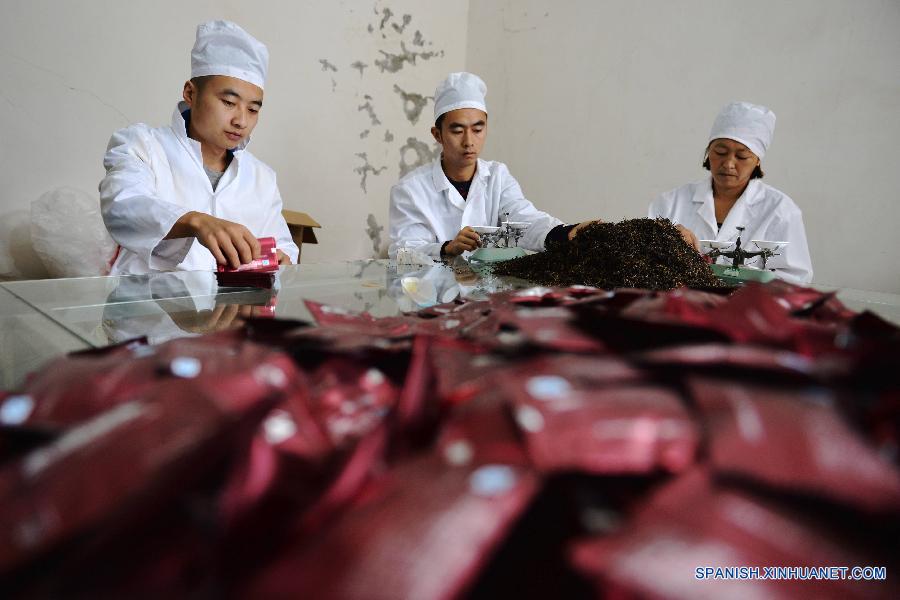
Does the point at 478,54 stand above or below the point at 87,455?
above

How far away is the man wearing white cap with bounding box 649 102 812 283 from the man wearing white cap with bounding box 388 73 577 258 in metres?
0.82

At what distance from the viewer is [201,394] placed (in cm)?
20

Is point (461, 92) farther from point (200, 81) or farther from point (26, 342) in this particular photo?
point (26, 342)

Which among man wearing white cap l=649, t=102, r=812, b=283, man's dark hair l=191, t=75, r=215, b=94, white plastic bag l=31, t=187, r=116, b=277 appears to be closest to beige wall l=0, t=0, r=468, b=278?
white plastic bag l=31, t=187, r=116, b=277

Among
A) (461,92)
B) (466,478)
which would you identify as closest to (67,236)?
(461,92)

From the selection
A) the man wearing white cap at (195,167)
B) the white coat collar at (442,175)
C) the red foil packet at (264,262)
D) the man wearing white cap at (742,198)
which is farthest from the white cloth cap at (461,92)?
the red foil packet at (264,262)

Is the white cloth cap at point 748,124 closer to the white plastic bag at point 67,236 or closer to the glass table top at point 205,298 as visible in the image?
the glass table top at point 205,298

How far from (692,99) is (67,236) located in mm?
3059

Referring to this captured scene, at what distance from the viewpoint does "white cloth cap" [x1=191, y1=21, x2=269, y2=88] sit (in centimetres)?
169

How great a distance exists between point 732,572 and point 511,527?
6 centimetres

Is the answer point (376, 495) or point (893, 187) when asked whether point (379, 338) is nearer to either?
point (376, 495)

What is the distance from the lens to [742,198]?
2404 mm

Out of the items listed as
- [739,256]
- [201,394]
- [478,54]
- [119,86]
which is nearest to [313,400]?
[201,394]

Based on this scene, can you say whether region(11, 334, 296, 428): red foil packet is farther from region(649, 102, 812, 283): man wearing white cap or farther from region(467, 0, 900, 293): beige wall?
region(467, 0, 900, 293): beige wall
